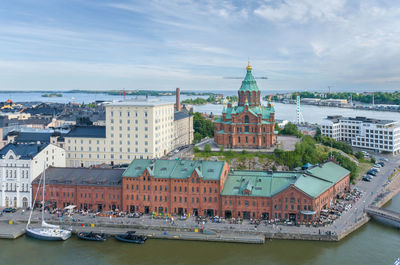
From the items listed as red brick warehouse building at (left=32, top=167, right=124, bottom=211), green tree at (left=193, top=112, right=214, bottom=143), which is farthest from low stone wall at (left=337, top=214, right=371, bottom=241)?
green tree at (left=193, top=112, right=214, bottom=143)

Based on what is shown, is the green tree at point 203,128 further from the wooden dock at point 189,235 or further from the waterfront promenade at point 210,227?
the wooden dock at point 189,235

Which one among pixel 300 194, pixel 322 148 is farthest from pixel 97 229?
pixel 322 148

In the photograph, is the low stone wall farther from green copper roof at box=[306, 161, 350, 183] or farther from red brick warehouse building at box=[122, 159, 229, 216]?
red brick warehouse building at box=[122, 159, 229, 216]

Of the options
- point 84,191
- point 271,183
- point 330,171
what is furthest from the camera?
point 330,171

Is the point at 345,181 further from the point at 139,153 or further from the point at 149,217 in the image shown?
the point at 139,153

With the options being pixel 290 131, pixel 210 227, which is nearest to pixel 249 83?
pixel 290 131

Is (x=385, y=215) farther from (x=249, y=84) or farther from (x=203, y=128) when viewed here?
(x=203, y=128)
